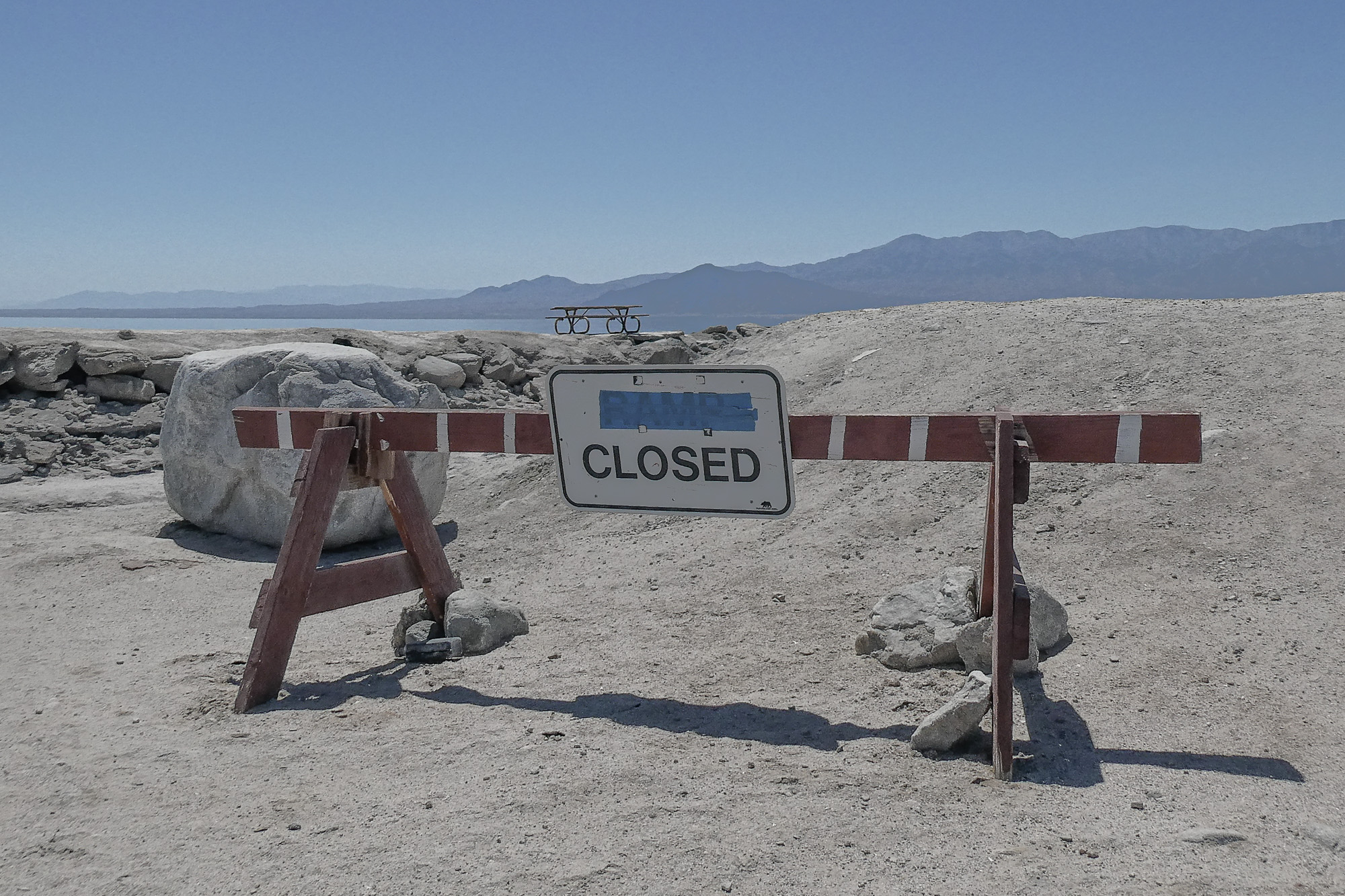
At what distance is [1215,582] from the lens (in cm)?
487

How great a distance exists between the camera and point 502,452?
4.54m

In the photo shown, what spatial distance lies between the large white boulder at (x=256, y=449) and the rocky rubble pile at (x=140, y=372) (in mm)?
2124

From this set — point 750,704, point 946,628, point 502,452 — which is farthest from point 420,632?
point 946,628

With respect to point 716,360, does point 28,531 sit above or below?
below

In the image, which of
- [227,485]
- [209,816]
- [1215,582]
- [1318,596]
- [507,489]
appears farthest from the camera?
[507,489]

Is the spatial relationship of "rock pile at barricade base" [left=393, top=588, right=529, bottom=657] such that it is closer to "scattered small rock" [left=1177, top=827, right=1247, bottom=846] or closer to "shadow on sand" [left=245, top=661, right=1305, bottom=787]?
"shadow on sand" [left=245, top=661, right=1305, bottom=787]

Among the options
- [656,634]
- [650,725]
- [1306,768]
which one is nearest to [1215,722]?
[1306,768]

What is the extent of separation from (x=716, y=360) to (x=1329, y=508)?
8.48 m

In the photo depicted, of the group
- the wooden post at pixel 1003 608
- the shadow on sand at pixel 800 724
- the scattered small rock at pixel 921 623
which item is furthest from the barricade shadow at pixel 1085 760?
the scattered small rock at pixel 921 623

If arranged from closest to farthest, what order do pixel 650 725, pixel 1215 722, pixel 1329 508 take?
pixel 1215 722, pixel 650 725, pixel 1329 508

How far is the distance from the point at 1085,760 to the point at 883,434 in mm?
1440

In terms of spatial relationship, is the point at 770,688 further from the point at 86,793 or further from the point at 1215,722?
the point at 86,793

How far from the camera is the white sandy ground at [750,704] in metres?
2.83

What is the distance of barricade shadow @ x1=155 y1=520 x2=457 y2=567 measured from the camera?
7.51m
